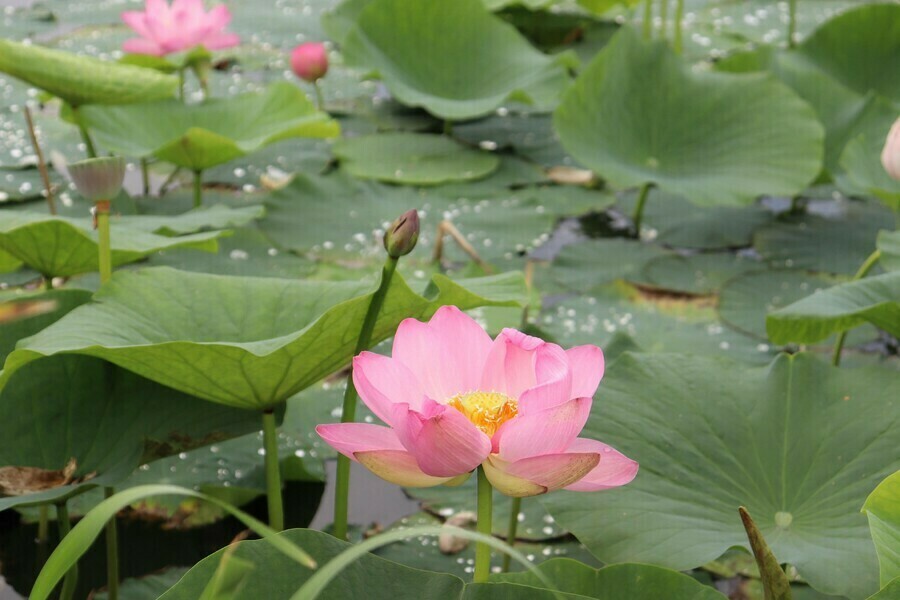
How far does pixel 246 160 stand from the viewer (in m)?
2.35

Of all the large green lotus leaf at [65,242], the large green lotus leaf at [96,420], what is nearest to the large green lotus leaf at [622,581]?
the large green lotus leaf at [96,420]

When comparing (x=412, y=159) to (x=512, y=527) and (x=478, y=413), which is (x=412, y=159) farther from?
(x=478, y=413)

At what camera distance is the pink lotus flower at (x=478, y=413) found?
71 centimetres

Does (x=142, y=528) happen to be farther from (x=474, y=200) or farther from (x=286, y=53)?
(x=286, y=53)

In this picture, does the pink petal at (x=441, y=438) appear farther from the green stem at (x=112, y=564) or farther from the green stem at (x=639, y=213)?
the green stem at (x=639, y=213)

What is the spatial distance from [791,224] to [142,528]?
4.74 ft

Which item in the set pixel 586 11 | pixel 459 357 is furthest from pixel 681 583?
pixel 586 11

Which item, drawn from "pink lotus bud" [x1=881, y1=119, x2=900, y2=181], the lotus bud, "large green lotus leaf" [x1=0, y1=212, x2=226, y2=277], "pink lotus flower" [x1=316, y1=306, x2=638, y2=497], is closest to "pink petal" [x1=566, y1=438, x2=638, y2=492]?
"pink lotus flower" [x1=316, y1=306, x2=638, y2=497]

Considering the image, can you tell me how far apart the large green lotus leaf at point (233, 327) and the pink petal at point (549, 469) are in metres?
0.25

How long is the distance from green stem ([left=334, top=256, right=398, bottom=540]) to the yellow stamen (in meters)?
0.14

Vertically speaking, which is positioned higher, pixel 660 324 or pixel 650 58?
pixel 650 58

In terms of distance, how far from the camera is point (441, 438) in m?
0.71

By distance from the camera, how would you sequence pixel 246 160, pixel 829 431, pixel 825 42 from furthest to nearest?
pixel 825 42 → pixel 246 160 → pixel 829 431

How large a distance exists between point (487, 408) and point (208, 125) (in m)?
1.46
